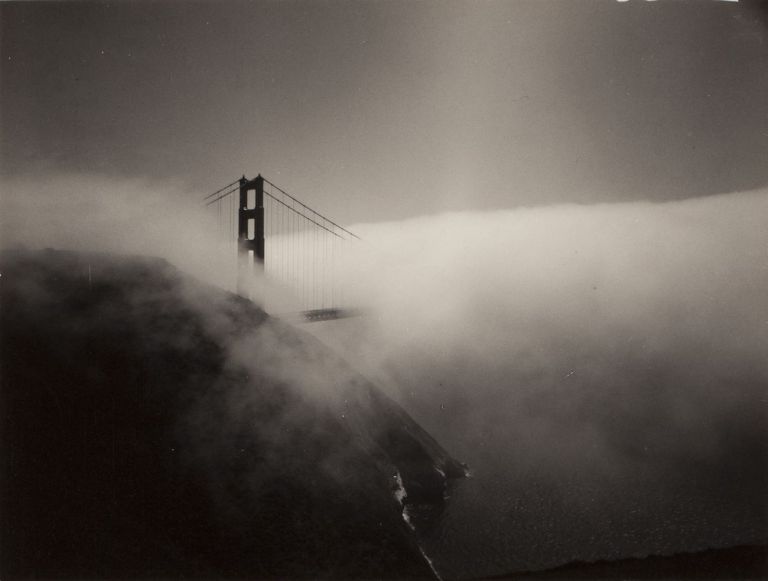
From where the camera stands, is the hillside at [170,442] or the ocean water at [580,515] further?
the ocean water at [580,515]

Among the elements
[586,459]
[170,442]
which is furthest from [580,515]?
[170,442]

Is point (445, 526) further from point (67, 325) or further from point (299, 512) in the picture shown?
point (67, 325)

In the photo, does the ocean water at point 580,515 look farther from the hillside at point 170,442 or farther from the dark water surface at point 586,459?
the hillside at point 170,442

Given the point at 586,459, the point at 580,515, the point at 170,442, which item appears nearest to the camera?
the point at 170,442

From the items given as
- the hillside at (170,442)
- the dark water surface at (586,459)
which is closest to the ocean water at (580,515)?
the dark water surface at (586,459)

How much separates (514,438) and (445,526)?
1536 cm

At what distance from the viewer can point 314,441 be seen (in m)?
16.2

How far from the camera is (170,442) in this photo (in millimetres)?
12609

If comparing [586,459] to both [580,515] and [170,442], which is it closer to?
[580,515]

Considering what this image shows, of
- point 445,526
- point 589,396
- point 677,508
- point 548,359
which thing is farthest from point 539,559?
point 548,359

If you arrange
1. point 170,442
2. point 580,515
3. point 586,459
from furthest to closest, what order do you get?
point 586,459 < point 580,515 < point 170,442

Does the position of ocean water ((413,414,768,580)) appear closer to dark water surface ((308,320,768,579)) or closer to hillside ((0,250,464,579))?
dark water surface ((308,320,768,579))

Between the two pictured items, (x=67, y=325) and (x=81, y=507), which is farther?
(x=67, y=325)

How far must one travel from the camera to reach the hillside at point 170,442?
9.61 meters
